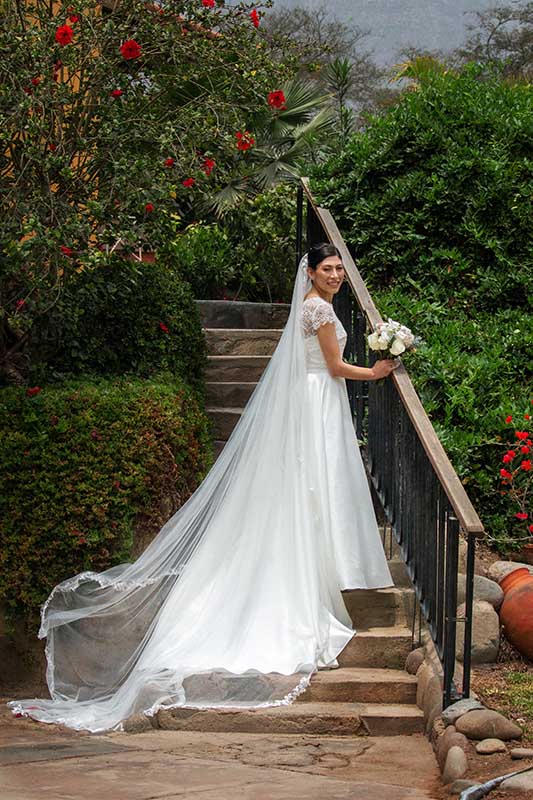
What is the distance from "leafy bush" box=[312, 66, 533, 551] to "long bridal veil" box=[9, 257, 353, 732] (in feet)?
6.82

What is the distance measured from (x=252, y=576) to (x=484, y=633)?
3.66 ft

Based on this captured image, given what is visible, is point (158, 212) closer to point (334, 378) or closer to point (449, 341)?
point (334, 378)

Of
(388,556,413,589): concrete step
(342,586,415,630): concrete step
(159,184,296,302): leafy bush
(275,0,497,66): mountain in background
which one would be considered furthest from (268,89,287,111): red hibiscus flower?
(275,0,497,66): mountain in background

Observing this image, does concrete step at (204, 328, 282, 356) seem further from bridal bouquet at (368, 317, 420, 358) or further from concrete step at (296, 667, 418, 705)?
concrete step at (296, 667, 418, 705)

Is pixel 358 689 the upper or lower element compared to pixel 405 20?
lower

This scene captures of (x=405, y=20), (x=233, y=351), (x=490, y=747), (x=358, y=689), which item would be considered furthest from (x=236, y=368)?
(x=405, y=20)

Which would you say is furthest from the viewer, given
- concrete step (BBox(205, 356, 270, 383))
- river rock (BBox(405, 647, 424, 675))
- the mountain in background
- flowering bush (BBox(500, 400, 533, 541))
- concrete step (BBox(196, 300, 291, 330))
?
the mountain in background

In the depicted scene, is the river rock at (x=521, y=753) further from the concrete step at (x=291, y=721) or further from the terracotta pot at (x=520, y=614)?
the terracotta pot at (x=520, y=614)

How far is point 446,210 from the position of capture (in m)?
7.94

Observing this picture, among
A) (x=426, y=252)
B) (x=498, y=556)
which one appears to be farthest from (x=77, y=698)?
(x=426, y=252)

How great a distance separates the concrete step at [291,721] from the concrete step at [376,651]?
Result: 0.45 meters

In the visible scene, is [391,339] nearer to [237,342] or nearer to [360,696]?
[360,696]

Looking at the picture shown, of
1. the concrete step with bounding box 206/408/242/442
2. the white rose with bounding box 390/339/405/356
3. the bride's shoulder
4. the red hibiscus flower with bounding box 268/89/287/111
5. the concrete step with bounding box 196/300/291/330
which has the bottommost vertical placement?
the concrete step with bounding box 206/408/242/442

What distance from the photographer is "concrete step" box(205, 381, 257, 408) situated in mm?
7516
